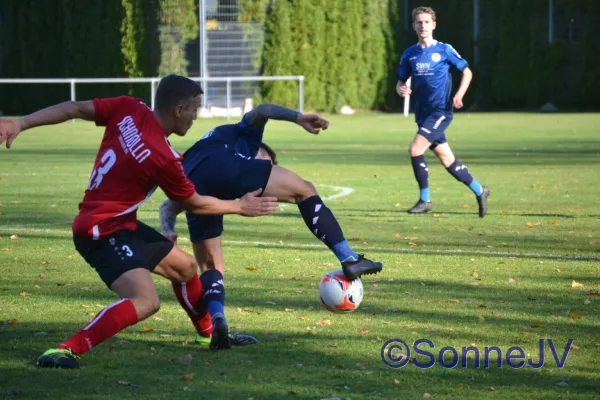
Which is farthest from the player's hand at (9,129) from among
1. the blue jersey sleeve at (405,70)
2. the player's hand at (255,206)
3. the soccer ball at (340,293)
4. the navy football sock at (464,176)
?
the blue jersey sleeve at (405,70)

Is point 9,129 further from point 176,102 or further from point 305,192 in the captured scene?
point 305,192

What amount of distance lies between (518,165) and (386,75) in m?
21.4

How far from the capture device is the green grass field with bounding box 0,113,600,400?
17.7 ft

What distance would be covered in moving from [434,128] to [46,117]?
8176 millimetres

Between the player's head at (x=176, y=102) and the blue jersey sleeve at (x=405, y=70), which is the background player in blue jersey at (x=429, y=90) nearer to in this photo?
the blue jersey sleeve at (x=405, y=70)

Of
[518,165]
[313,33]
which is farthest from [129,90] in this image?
[518,165]

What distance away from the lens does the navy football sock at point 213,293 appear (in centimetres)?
622

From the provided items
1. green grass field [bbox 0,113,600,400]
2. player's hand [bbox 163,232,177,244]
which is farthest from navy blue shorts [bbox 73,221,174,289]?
player's hand [bbox 163,232,177,244]

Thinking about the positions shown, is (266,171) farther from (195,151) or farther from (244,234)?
(244,234)

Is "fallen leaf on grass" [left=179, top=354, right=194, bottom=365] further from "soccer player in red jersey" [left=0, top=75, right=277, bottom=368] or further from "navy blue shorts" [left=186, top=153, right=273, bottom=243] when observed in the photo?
"navy blue shorts" [left=186, top=153, right=273, bottom=243]

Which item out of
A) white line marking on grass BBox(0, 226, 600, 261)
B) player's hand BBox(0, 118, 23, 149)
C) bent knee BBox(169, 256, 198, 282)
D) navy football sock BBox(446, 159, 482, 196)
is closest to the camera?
player's hand BBox(0, 118, 23, 149)

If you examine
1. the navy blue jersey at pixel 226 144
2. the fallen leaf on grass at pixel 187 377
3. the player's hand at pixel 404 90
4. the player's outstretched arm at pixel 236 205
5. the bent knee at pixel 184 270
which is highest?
the navy blue jersey at pixel 226 144

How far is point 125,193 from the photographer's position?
5.76 meters

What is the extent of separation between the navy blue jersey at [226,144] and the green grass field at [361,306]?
3.27 feet
